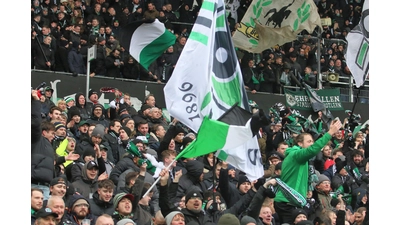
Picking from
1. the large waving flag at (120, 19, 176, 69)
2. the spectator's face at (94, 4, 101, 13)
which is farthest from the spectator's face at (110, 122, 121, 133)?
the spectator's face at (94, 4, 101, 13)

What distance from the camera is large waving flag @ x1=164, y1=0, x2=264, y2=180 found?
1196 cm

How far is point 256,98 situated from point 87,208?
425 inches

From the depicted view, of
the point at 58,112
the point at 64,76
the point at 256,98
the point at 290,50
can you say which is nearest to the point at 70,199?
the point at 58,112

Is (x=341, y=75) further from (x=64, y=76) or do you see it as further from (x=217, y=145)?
(x=217, y=145)

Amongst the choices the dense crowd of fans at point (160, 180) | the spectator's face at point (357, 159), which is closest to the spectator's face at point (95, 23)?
the dense crowd of fans at point (160, 180)

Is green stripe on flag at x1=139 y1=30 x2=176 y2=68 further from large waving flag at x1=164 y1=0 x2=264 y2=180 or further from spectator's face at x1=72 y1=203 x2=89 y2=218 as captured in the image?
spectator's face at x1=72 y1=203 x2=89 y2=218

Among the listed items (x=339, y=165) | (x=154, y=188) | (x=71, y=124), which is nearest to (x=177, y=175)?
(x=154, y=188)

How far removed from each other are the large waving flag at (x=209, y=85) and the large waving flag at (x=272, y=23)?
628 centimetres

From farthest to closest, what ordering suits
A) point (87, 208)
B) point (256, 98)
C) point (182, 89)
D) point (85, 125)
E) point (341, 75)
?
point (341, 75), point (256, 98), point (85, 125), point (182, 89), point (87, 208)

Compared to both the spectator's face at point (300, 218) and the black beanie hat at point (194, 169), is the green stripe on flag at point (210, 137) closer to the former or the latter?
the spectator's face at point (300, 218)

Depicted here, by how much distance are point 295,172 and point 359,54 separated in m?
4.78

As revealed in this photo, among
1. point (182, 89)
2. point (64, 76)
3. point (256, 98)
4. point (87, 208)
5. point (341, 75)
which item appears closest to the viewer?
point (87, 208)

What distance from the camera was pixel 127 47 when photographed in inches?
566

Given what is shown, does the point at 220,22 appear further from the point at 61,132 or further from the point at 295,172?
the point at 61,132
